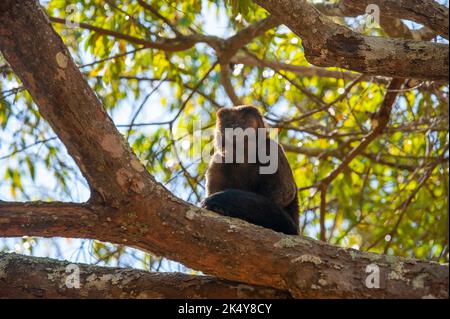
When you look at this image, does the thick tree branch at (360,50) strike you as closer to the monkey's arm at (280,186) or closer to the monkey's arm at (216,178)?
the monkey's arm at (280,186)

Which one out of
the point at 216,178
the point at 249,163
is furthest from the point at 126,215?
the point at 249,163

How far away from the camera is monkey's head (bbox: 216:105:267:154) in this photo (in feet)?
22.5

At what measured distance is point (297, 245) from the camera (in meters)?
3.97

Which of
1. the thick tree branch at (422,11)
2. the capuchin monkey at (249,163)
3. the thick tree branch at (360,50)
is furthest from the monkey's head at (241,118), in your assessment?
the thick tree branch at (360,50)

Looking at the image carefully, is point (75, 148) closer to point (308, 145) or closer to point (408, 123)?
point (408, 123)

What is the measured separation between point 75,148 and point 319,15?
1.63m

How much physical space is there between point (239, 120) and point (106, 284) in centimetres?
300

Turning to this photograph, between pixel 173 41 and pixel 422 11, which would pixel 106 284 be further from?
pixel 173 41

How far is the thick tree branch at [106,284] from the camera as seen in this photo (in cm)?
417

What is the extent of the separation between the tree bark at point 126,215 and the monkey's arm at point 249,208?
101 centimetres

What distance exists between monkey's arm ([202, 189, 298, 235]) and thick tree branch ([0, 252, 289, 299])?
0.95 m

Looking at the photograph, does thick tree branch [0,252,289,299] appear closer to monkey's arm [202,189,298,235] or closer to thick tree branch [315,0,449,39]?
monkey's arm [202,189,298,235]

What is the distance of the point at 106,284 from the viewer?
4207mm

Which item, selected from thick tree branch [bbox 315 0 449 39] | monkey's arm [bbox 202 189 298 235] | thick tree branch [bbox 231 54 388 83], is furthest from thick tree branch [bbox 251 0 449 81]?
thick tree branch [bbox 231 54 388 83]
